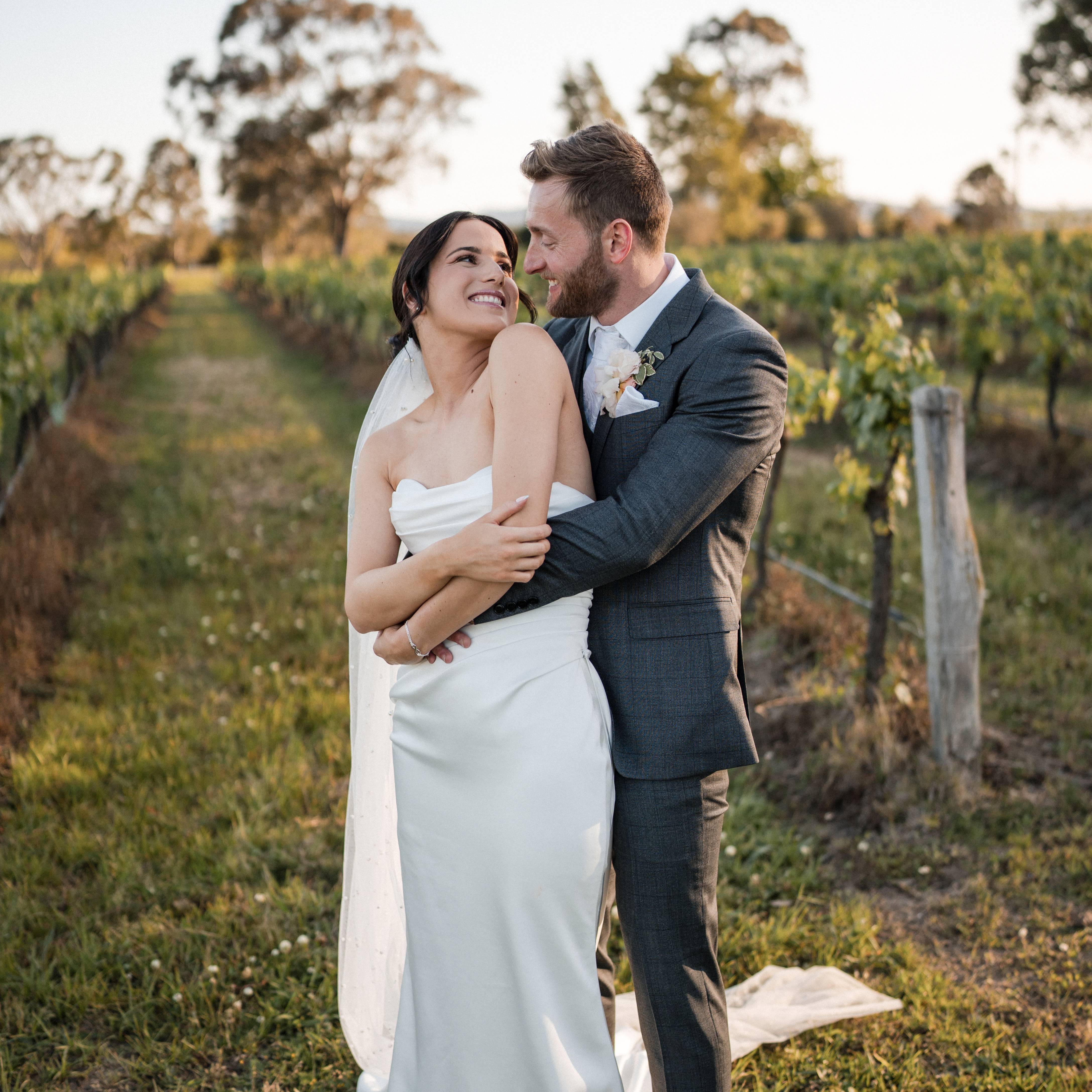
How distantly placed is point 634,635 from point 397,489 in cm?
60

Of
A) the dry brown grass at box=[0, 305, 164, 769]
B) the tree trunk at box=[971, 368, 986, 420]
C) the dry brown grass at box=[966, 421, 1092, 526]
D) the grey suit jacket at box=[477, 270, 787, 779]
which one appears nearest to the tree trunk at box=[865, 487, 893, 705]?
the grey suit jacket at box=[477, 270, 787, 779]

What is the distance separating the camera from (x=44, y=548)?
Answer: 609 centimetres

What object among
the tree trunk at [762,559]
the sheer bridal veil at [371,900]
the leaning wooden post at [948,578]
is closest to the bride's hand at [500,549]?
the sheer bridal veil at [371,900]

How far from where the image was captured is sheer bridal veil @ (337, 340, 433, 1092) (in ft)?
8.47

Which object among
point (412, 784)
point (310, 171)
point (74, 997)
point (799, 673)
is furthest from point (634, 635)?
point (310, 171)

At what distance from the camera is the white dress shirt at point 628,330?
203cm

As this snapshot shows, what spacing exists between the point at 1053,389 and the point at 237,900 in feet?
23.5

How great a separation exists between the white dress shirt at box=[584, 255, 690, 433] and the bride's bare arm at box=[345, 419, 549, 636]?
0.36 m

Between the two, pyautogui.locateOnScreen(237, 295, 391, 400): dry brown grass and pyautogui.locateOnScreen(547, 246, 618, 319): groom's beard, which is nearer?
pyautogui.locateOnScreen(547, 246, 618, 319): groom's beard

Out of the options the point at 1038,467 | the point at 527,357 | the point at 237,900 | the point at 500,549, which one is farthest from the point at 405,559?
the point at 1038,467

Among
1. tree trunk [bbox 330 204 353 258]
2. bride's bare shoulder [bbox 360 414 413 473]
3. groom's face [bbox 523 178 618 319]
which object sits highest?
tree trunk [bbox 330 204 353 258]

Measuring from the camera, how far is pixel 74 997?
2.81 m

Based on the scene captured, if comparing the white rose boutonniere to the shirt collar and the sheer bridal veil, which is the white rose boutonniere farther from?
the sheer bridal veil

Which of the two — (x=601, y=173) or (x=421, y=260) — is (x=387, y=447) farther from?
(x=601, y=173)
